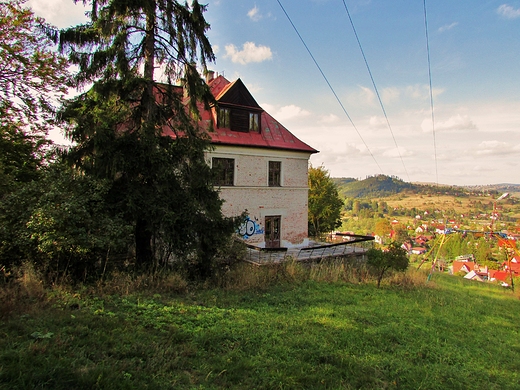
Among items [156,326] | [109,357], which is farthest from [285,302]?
[109,357]

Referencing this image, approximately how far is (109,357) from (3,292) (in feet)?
9.78

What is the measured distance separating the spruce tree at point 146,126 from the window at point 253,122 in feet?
26.6

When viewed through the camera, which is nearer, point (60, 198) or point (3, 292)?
point (3, 292)

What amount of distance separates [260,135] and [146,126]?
10180 millimetres

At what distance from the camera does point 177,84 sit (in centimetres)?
1009

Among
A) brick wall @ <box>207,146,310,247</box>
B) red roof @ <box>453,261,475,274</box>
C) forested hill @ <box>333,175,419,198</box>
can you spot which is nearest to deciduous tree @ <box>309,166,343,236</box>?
brick wall @ <box>207,146,310,247</box>

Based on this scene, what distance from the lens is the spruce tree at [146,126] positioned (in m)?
8.23

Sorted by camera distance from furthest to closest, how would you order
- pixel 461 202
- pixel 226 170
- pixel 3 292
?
pixel 461 202, pixel 226 170, pixel 3 292

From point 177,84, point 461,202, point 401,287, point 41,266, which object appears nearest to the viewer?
point 41,266

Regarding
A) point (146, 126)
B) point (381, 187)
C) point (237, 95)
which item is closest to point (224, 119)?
point (237, 95)

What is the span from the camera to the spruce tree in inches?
324

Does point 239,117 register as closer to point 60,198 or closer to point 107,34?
point 107,34

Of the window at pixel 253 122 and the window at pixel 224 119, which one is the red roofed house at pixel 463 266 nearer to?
the window at pixel 253 122

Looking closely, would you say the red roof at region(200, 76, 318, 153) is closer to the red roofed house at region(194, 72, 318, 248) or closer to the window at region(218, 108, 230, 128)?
the red roofed house at region(194, 72, 318, 248)
